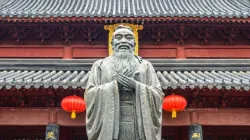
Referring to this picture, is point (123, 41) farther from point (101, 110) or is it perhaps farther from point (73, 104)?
point (73, 104)

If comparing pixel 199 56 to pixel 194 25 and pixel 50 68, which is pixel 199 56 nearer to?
pixel 194 25

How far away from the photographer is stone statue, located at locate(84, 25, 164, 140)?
4.18m

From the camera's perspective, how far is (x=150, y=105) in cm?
434

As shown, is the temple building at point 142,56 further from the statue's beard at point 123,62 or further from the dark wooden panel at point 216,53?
the statue's beard at point 123,62

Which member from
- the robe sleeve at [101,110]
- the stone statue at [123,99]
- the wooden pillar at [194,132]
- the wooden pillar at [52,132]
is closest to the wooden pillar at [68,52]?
the wooden pillar at [52,132]

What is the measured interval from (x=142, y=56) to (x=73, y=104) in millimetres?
3547

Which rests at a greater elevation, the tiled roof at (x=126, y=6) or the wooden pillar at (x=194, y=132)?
the tiled roof at (x=126, y=6)

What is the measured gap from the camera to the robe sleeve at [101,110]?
13.6 ft

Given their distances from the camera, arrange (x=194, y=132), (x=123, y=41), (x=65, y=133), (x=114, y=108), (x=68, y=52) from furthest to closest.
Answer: (x=68, y=52), (x=65, y=133), (x=194, y=132), (x=123, y=41), (x=114, y=108)

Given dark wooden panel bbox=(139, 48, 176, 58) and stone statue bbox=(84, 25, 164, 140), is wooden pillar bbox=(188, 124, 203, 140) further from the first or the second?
stone statue bbox=(84, 25, 164, 140)

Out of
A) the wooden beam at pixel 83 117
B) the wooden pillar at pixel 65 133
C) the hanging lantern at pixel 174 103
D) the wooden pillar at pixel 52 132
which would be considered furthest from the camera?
the wooden pillar at pixel 65 133

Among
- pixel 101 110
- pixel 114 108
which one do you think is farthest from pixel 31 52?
pixel 114 108

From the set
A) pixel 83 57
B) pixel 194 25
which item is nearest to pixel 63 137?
pixel 83 57

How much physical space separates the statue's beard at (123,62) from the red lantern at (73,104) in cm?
462
